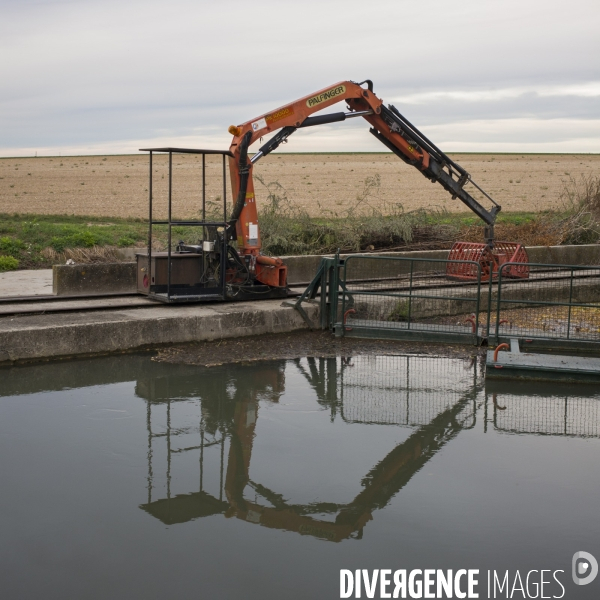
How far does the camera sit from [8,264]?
19.2m

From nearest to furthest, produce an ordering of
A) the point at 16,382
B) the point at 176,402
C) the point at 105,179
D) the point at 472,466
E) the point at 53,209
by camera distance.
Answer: the point at 472,466 < the point at 176,402 < the point at 16,382 < the point at 53,209 < the point at 105,179

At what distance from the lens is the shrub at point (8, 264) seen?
19.1m

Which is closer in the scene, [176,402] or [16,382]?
[176,402]

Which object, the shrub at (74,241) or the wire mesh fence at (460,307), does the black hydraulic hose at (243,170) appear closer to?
the wire mesh fence at (460,307)

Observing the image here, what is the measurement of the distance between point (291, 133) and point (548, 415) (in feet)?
23.4

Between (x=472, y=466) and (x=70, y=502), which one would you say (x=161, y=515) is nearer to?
(x=70, y=502)

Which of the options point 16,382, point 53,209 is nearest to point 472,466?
point 16,382

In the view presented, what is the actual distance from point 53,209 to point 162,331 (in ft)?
83.7

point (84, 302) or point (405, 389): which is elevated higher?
point (84, 302)

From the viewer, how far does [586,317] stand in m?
14.1

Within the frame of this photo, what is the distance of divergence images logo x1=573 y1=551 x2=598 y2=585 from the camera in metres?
5.03

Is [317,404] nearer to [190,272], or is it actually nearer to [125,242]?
[190,272]

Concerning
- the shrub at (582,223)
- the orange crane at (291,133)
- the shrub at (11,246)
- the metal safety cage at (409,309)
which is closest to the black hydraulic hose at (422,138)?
the orange crane at (291,133)

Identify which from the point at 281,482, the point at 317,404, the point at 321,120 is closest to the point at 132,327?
the point at 317,404
